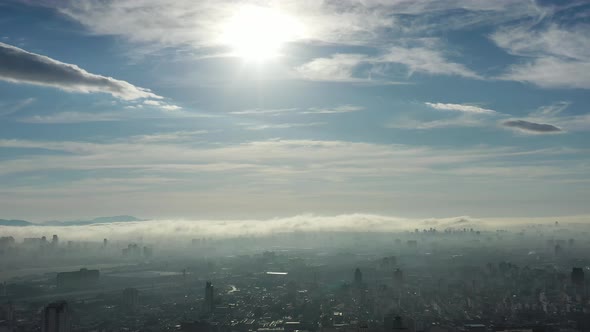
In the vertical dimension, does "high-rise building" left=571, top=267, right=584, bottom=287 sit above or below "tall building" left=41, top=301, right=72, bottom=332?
below

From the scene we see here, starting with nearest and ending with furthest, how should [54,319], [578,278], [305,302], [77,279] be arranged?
[54,319]
[305,302]
[578,278]
[77,279]

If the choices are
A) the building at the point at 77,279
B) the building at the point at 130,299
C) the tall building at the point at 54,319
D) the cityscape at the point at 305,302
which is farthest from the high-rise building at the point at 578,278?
the building at the point at 77,279

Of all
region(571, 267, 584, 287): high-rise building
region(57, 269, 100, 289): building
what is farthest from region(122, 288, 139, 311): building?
region(571, 267, 584, 287): high-rise building

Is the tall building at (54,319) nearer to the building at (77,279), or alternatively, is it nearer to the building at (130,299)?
the building at (130,299)

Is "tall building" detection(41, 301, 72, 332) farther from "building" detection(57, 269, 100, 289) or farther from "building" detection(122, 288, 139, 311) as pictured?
"building" detection(57, 269, 100, 289)

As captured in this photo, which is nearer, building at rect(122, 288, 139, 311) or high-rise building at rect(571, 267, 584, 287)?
building at rect(122, 288, 139, 311)

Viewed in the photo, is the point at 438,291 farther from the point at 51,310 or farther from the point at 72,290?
the point at 72,290

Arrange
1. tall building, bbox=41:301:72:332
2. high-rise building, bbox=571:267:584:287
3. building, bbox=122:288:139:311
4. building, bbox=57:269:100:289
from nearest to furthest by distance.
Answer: tall building, bbox=41:301:72:332
building, bbox=122:288:139:311
high-rise building, bbox=571:267:584:287
building, bbox=57:269:100:289

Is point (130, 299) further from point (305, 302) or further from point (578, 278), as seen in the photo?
point (578, 278)

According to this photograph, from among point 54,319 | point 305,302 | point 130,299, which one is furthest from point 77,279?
point 54,319
